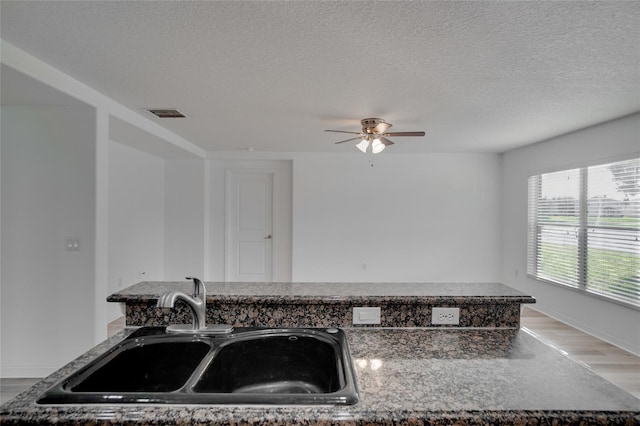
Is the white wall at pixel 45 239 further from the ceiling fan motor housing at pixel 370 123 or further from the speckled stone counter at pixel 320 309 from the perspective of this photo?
the ceiling fan motor housing at pixel 370 123

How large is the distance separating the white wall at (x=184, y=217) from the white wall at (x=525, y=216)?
4875mm

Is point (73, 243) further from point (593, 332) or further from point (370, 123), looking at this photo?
point (593, 332)

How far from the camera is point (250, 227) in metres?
5.58

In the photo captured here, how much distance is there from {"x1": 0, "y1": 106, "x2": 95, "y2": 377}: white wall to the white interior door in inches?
117

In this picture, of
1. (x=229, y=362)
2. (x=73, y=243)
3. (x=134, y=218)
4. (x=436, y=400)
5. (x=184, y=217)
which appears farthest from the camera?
(x=184, y=217)

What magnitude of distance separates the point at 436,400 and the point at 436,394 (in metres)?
0.03

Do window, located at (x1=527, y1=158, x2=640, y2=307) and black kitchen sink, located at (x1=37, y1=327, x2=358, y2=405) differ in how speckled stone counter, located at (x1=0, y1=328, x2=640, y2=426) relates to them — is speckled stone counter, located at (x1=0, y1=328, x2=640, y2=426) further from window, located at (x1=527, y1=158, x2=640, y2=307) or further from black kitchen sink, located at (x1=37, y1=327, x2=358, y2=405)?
window, located at (x1=527, y1=158, x2=640, y2=307)

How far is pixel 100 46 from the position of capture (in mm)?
1896

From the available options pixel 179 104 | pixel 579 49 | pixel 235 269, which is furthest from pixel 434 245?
pixel 179 104

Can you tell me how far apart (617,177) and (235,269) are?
16.8 feet

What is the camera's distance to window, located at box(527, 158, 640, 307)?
129 inches

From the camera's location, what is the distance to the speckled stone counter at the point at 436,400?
73 cm

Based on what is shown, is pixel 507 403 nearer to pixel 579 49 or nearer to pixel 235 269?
pixel 579 49

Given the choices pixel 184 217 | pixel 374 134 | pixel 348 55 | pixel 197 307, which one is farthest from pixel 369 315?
pixel 184 217
